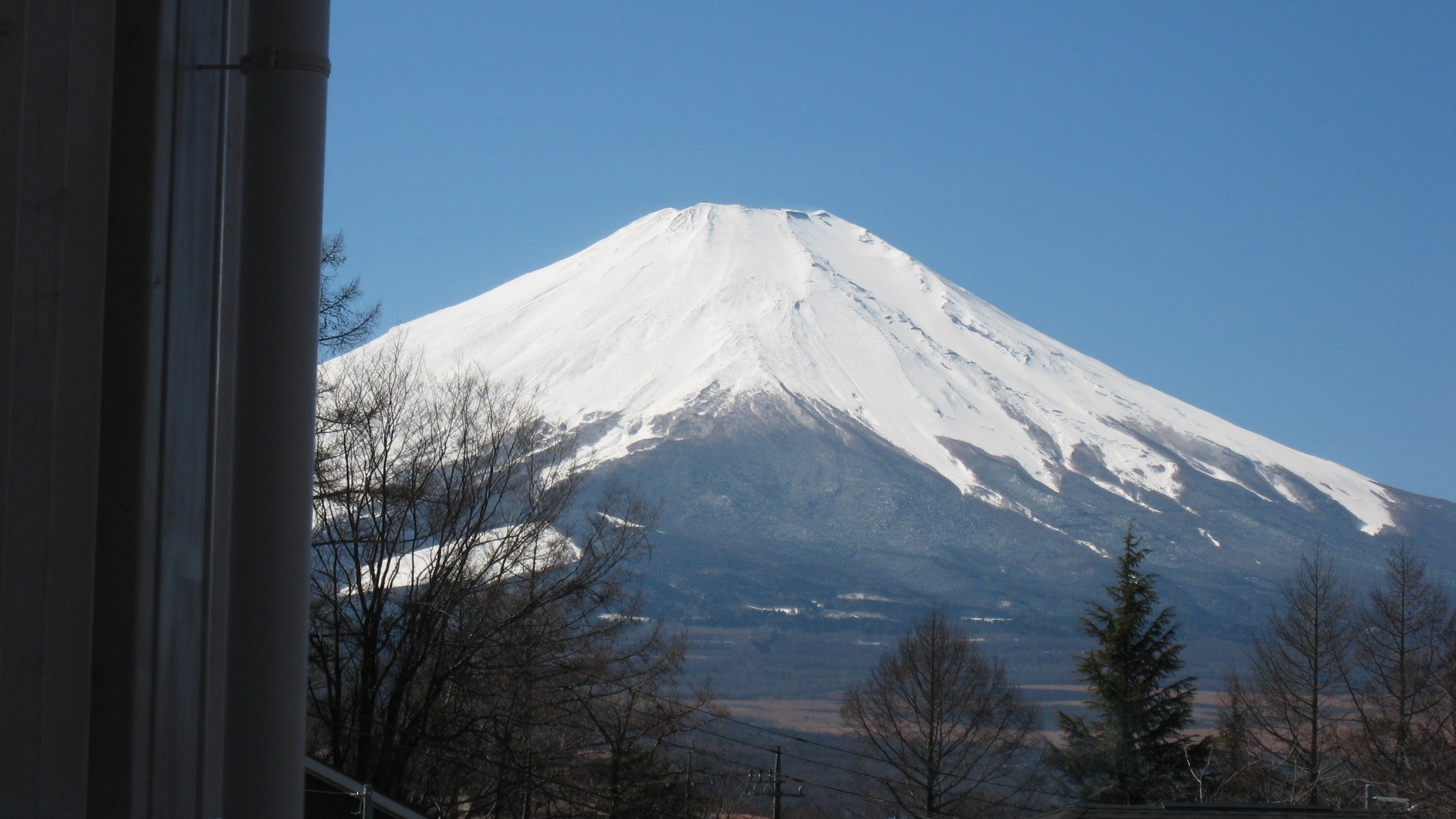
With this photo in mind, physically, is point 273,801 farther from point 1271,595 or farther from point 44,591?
point 1271,595

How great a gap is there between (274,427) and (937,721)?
33.1 metres

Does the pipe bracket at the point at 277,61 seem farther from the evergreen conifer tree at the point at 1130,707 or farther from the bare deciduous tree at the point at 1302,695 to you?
the evergreen conifer tree at the point at 1130,707

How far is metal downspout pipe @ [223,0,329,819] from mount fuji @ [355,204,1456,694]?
12959 cm

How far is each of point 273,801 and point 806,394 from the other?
569ft

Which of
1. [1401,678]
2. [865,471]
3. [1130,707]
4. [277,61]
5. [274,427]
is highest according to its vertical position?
[865,471]

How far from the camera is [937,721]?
110ft

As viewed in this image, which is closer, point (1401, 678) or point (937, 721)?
point (1401, 678)

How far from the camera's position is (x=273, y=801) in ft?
6.89

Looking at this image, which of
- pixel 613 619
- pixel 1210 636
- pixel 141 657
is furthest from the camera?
pixel 1210 636

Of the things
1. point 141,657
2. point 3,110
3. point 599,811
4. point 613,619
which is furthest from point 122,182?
point 599,811

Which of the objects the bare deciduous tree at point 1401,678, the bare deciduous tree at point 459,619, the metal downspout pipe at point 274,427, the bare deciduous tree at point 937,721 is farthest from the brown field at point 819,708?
the metal downspout pipe at point 274,427

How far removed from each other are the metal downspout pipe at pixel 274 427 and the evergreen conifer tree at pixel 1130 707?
28.8 meters

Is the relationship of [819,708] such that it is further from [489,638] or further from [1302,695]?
[489,638]

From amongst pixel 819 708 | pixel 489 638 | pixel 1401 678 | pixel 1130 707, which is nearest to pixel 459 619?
pixel 489 638
